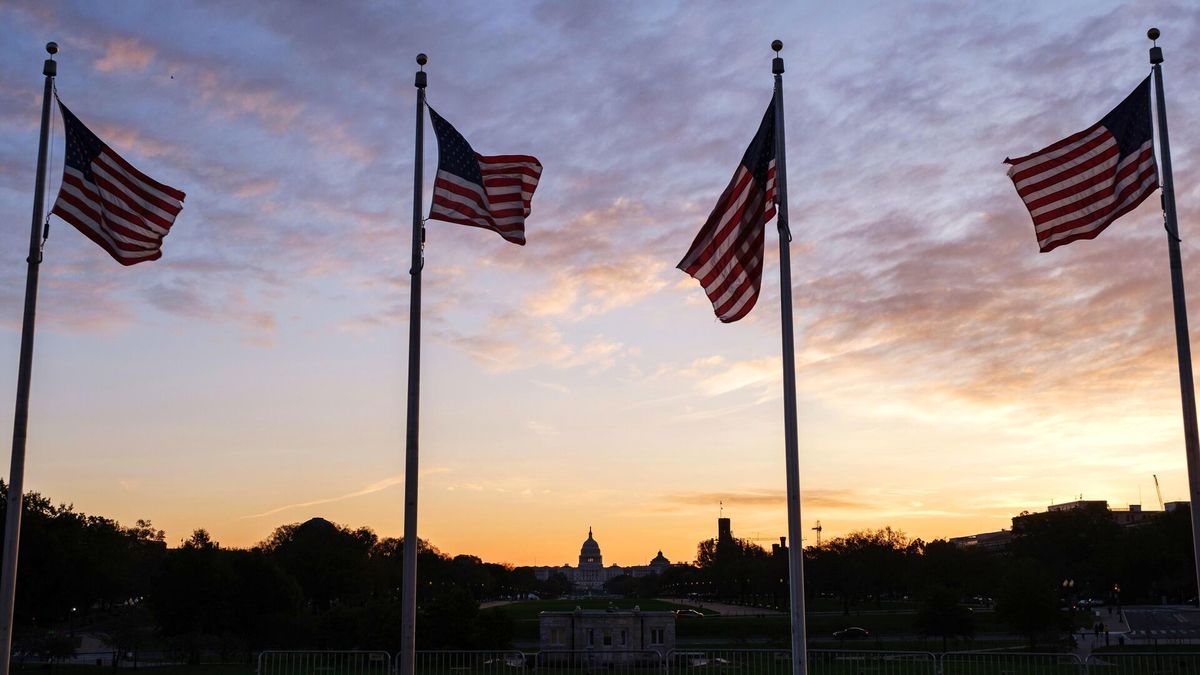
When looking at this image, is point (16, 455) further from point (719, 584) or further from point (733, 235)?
point (719, 584)

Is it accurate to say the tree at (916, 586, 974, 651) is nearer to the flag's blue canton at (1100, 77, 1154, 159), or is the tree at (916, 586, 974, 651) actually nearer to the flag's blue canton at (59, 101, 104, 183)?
the flag's blue canton at (1100, 77, 1154, 159)

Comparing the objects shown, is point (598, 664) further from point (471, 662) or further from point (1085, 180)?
point (1085, 180)

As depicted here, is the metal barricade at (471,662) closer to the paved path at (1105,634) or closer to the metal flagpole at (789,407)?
the metal flagpole at (789,407)

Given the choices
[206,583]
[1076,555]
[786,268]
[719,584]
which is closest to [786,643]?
[206,583]

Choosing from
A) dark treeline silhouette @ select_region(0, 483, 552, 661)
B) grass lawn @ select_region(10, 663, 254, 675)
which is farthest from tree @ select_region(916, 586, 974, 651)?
grass lawn @ select_region(10, 663, 254, 675)

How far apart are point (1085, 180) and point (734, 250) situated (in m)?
5.86

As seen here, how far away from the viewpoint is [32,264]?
20.9 m

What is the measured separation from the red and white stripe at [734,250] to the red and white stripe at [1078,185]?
168 inches

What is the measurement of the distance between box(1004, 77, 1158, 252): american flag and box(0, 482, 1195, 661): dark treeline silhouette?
5462 cm

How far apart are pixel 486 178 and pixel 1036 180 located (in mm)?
9336

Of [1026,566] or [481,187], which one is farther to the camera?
[1026,566]

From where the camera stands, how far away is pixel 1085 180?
62.6 feet

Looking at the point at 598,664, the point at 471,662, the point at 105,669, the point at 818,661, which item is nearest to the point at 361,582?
the point at 105,669

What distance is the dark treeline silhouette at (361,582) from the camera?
66.3 meters
